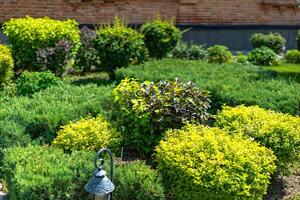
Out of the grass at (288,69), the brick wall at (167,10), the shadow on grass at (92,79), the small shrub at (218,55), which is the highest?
the brick wall at (167,10)

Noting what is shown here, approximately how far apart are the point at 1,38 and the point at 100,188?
28.0ft

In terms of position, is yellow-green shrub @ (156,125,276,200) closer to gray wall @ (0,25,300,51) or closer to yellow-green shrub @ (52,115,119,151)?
yellow-green shrub @ (52,115,119,151)

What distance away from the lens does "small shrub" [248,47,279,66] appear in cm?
1208

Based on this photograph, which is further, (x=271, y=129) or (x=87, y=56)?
(x=87, y=56)

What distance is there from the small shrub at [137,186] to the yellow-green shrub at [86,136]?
0.99 meters

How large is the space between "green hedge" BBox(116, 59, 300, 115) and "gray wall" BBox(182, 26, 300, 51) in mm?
5170

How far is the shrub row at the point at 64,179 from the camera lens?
4.08m

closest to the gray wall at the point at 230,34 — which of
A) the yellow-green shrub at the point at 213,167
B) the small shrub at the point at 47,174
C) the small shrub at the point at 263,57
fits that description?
the small shrub at the point at 263,57

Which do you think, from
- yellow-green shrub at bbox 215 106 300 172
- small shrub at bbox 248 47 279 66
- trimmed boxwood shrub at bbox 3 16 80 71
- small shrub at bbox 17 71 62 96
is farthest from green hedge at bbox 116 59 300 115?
small shrub at bbox 248 47 279 66

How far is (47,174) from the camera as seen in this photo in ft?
13.9

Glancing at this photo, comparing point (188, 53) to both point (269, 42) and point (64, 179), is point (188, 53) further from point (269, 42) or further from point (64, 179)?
point (64, 179)

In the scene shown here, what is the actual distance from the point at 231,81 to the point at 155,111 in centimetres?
232

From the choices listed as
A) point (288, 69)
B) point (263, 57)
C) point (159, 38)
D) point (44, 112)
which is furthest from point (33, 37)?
point (288, 69)

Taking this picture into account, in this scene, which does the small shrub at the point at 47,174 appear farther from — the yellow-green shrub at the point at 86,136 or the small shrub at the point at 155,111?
the small shrub at the point at 155,111
